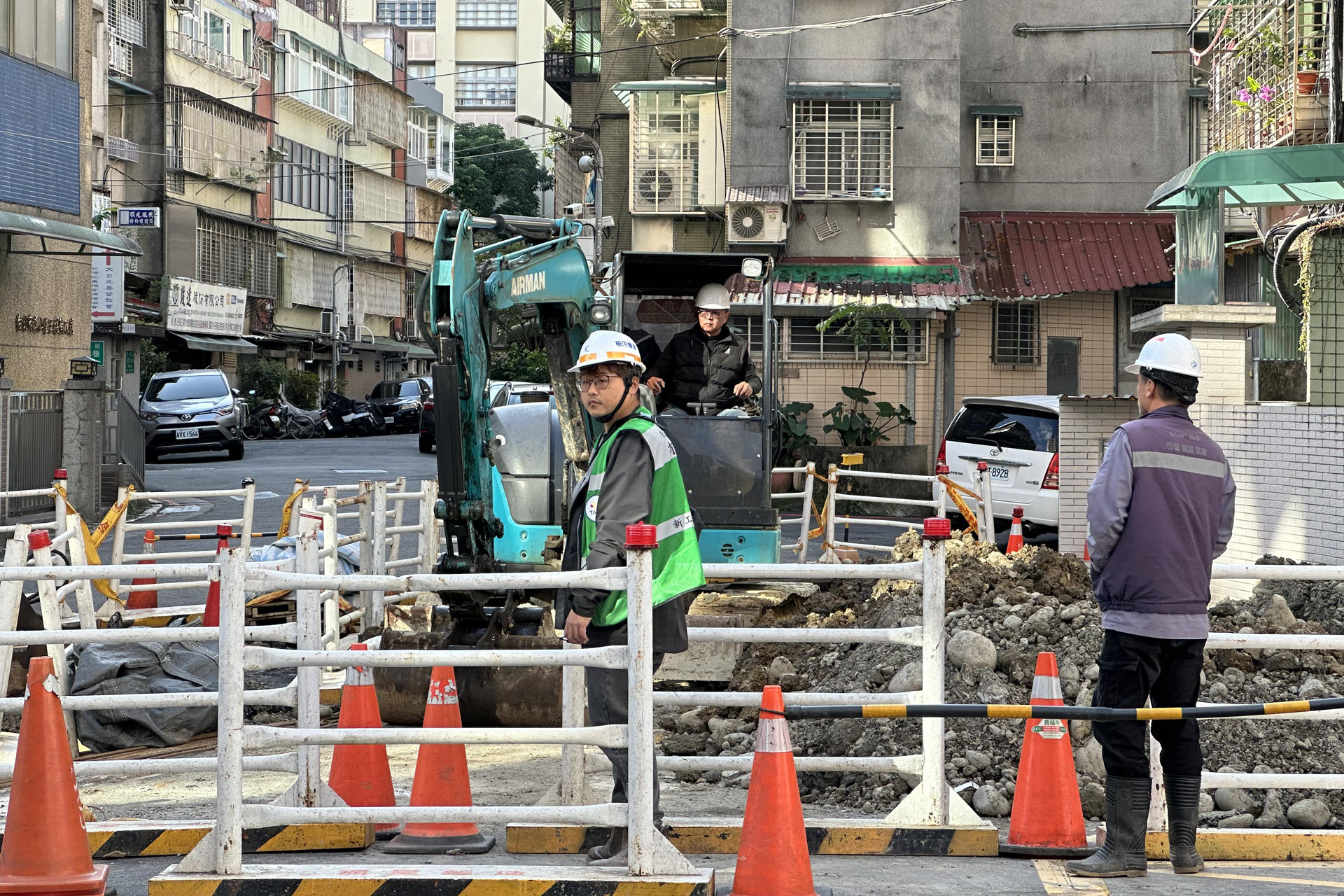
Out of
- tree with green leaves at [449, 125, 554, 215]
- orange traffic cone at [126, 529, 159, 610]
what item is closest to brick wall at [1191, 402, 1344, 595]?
orange traffic cone at [126, 529, 159, 610]

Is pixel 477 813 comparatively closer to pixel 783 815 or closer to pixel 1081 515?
pixel 783 815

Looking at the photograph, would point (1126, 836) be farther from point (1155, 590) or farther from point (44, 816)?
point (44, 816)

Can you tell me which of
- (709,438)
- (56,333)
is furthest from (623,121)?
(709,438)

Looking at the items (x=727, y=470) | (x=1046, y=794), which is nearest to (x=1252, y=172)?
(x=727, y=470)

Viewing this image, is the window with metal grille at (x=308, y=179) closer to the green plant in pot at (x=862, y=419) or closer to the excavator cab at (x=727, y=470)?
the green plant in pot at (x=862, y=419)

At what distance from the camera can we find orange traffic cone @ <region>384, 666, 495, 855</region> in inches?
238

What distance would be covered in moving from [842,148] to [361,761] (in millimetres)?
22833

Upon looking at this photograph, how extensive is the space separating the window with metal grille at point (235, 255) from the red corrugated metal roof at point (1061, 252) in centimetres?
2565

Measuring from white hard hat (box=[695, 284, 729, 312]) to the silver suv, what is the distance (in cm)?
2337

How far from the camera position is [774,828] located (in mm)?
5230

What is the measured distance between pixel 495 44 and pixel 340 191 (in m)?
33.3

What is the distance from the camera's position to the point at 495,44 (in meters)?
88.7

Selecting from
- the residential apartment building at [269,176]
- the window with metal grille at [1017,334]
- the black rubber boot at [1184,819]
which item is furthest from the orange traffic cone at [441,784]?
the residential apartment building at [269,176]

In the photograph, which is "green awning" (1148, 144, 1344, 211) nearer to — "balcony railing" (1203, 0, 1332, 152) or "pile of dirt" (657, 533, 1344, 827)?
"balcony railing" (1203, 0, 1332, 152)
